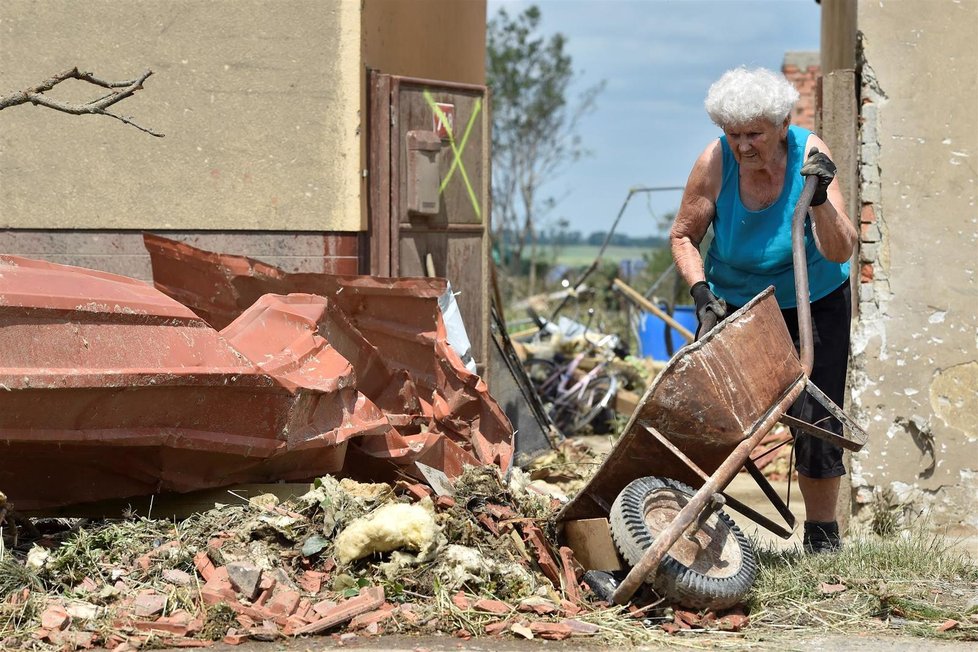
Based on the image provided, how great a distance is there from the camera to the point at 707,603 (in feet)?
12.2

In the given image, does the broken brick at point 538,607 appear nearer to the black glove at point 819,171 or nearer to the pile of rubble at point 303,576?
the pile of rubble at point 303,576

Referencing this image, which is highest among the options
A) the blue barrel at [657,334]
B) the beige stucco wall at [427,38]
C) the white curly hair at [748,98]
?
the beige stucco wall at [427,38]

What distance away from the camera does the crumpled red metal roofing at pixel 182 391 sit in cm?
371

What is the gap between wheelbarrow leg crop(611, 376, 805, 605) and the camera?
11.7 ft

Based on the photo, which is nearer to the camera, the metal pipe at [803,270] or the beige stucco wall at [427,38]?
the metal pipe at [803,270]

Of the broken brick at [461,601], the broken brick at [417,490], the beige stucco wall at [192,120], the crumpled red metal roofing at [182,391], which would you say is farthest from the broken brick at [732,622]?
the beige stucco wall at [192,120]

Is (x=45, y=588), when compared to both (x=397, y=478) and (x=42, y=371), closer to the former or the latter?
(x=42, y=371)

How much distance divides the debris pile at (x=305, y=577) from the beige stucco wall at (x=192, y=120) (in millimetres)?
2211

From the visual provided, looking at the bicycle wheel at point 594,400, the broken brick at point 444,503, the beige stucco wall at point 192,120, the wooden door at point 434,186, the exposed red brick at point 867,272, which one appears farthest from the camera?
the bicycle wheel at point 594,400

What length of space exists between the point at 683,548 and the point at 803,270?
1.06m

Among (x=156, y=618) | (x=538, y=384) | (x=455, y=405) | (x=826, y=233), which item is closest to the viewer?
(x=156, y=618)

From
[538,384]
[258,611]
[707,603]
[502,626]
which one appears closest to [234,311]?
[258,611]

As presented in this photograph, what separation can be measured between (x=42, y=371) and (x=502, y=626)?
5.55 feet

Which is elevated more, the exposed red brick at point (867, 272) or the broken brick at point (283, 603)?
the exposed red brick at point (867, 272)
